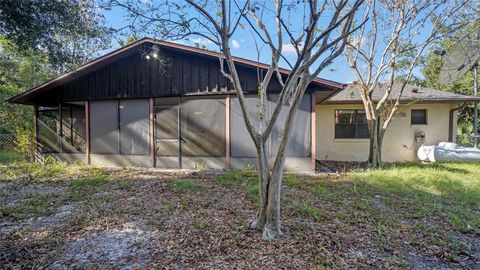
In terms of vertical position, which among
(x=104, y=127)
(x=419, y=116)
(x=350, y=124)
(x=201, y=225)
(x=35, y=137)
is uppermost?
(x=419, y=116)

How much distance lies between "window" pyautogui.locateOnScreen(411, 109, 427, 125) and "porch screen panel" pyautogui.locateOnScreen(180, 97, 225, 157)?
7143 millimetres

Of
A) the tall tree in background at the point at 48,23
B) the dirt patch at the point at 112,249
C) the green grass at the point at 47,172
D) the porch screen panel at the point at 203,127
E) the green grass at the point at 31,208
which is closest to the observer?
the dirt patch at the point at 112,249

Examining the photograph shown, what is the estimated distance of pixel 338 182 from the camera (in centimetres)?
595

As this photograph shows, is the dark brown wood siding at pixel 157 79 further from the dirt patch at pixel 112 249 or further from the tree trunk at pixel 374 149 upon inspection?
the dirt patch at pixel 112 249

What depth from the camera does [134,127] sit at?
27.1ft

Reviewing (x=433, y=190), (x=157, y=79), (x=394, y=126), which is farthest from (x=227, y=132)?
(x=394, y=126)

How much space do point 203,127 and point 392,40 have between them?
5.78m

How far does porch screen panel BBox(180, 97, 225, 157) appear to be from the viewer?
7.61 m

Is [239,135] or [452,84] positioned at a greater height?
[452,84]

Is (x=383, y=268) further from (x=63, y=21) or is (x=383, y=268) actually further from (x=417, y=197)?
(x=63, y=21)

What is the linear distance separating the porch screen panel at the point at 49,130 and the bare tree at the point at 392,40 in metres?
9.86

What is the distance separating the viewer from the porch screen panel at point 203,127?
7609mm

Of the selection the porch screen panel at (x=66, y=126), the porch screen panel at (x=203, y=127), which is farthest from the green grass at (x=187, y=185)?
the porch screen panel at (x=66, y=126)

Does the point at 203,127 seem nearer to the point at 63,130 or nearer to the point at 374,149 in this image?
the point at 374,149
